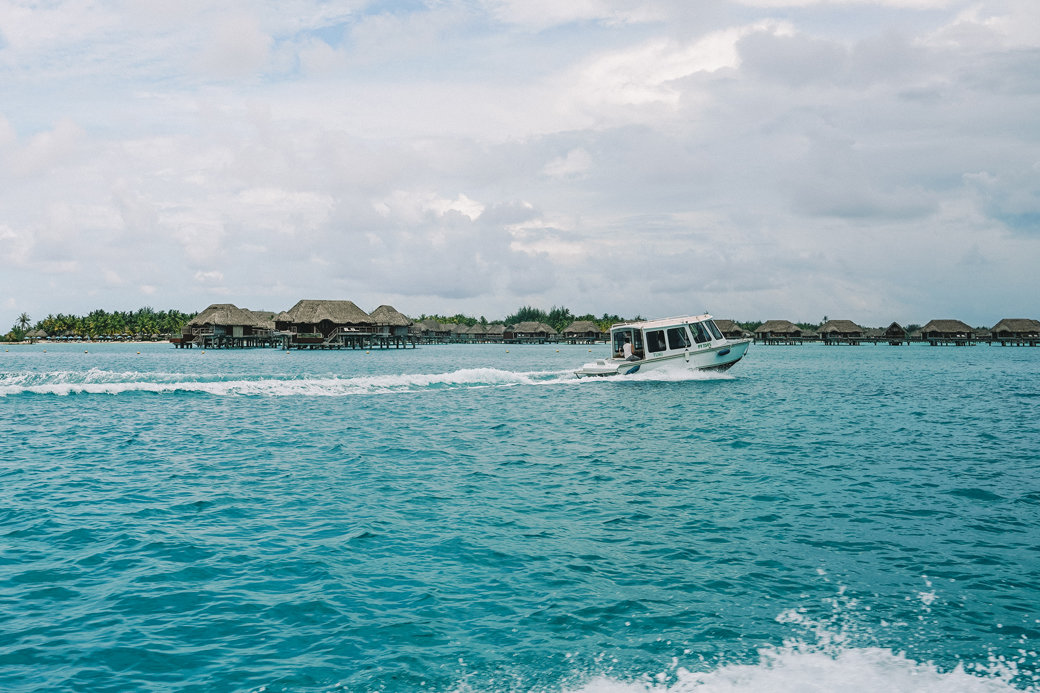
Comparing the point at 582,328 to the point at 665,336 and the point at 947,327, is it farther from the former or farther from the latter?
the point at 665,336

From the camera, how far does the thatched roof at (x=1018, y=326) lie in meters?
113

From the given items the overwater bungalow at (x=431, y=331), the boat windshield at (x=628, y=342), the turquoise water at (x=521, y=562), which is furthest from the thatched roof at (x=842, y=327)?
the turquoise water at (x=521, y=562)

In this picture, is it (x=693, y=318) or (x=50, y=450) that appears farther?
(x=693, y=318)

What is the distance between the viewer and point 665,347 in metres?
32.4

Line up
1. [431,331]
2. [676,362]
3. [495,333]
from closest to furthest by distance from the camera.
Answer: [676,362] → [431,331] → [495,333]

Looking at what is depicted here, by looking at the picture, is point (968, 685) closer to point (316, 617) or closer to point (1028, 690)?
point (1028, 690)

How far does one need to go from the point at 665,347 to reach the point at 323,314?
2594 inches

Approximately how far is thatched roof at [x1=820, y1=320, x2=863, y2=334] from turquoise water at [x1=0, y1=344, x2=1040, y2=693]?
12049 cm

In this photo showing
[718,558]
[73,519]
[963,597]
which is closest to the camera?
[963,597]

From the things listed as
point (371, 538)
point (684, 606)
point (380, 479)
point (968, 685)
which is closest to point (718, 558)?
point (684, 606)

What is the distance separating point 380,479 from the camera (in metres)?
12.9

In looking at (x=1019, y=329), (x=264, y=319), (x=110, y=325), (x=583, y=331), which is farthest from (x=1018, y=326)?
(x=110, y=325)

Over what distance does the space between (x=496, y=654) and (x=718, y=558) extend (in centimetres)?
348

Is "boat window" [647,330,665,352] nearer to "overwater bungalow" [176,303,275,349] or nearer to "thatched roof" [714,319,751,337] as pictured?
"overwater bungalow" [176,303,275,349]
